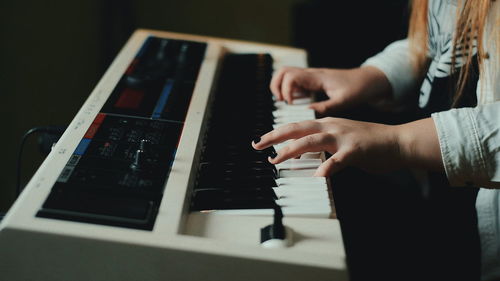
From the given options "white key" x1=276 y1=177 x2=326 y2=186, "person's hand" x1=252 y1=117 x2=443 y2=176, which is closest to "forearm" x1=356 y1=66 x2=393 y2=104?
"person's hand" x1=252 y1=117 x2=443 y2=176

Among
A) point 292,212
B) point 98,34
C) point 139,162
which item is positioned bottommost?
point 292,212

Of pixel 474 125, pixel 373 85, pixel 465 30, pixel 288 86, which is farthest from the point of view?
pixel 373 85

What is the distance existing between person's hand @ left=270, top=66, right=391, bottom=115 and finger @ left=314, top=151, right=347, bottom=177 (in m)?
0.31

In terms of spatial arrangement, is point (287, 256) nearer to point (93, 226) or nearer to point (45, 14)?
point (93, 226)

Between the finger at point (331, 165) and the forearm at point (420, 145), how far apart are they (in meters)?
0.11

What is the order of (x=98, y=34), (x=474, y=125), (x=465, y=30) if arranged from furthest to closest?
(x=98, y=34) < (x=465, y=30) < (x=474, y=125)

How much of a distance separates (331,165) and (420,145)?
0.16 m

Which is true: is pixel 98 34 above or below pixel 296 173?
above

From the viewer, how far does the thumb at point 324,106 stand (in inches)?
46.4

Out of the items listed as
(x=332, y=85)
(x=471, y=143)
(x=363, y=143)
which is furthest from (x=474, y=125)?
(x=332, y=85)

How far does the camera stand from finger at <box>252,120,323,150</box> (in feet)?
2.91

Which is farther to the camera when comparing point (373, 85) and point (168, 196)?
point (373, 85)

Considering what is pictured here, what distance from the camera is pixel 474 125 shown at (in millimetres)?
878

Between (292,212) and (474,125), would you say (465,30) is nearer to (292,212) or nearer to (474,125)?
(474,125)
